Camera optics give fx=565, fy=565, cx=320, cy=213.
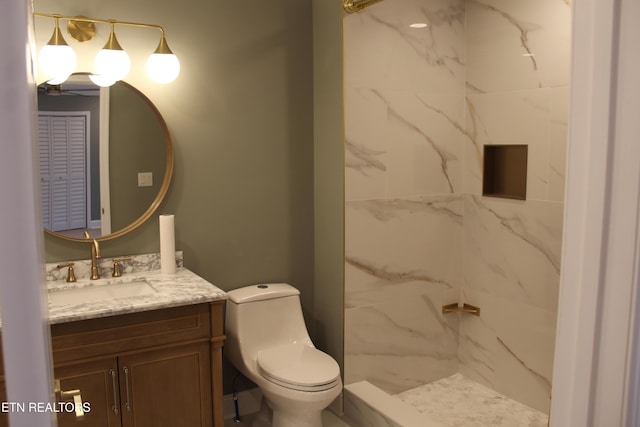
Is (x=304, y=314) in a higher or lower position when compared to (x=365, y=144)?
lower

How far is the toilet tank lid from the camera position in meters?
2.92

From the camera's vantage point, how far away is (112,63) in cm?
255

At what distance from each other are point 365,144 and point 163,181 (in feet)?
3.55

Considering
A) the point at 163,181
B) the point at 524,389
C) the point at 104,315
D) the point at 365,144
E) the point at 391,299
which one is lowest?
the point at 524,389

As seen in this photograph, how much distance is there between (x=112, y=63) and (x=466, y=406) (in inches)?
103

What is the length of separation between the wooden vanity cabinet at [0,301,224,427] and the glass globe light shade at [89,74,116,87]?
110 cm

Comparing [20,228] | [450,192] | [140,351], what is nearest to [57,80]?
[140,351]

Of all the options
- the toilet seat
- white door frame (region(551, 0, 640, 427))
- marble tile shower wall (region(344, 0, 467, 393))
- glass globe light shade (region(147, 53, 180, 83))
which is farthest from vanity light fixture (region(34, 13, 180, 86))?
white door frame (region(551, 0, 640, 427))

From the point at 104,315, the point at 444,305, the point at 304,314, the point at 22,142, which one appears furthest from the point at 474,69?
the point at 22,142

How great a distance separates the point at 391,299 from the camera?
3.29m

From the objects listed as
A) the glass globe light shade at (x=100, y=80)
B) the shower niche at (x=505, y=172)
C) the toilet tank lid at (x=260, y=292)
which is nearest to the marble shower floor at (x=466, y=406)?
the toilet tank lid at (x=260, y=292)

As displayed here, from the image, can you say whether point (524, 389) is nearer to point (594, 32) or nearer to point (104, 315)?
point (104, 315)

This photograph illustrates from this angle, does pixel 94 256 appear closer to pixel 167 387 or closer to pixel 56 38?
pixel 167 387

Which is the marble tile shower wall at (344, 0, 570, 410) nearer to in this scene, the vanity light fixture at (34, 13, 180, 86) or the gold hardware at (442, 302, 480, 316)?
the gold hardware at (442, 302, 480, 316)
